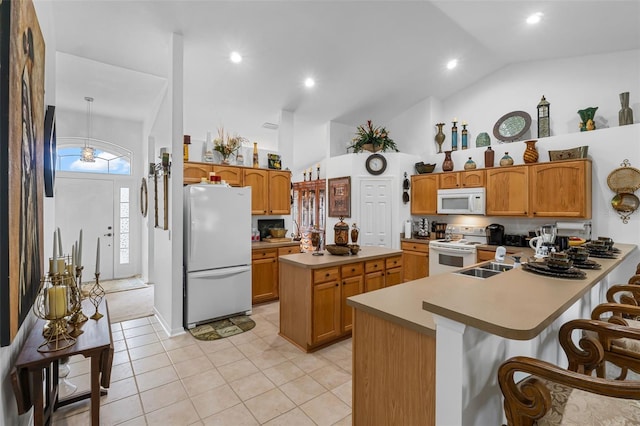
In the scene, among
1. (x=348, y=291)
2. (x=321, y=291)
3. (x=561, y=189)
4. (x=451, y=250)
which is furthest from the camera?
(x=451, y=250)

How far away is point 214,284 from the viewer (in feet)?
12.1

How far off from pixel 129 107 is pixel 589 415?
6.70 meters

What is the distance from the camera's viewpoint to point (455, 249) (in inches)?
186

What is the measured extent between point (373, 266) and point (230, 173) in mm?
2629

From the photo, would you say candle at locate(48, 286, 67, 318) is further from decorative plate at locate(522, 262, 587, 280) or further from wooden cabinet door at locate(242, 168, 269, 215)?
wooden cabinet door at locate(242, 168, 269, 215)

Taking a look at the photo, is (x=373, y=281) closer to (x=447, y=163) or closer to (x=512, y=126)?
(x=447, y=163)

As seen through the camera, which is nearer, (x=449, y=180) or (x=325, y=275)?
(x=325, y=275)

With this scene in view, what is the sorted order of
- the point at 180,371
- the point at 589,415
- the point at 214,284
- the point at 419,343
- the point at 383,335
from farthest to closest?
the point at 214,284
the point at 180,371
the point at 383,335
the point at 419,343
the point at 589,415

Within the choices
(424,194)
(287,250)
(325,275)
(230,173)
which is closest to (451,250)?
(424,194)

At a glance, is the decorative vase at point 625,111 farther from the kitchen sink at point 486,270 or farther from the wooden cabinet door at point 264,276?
the wooden cabinet door at point 264,276

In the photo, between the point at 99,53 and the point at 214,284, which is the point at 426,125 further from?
the point at 99,53

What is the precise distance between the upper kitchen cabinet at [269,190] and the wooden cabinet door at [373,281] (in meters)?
2.28

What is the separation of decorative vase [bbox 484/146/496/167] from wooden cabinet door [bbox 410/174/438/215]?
83cm

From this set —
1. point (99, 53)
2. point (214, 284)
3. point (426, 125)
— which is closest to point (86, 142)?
point (99, 53)
